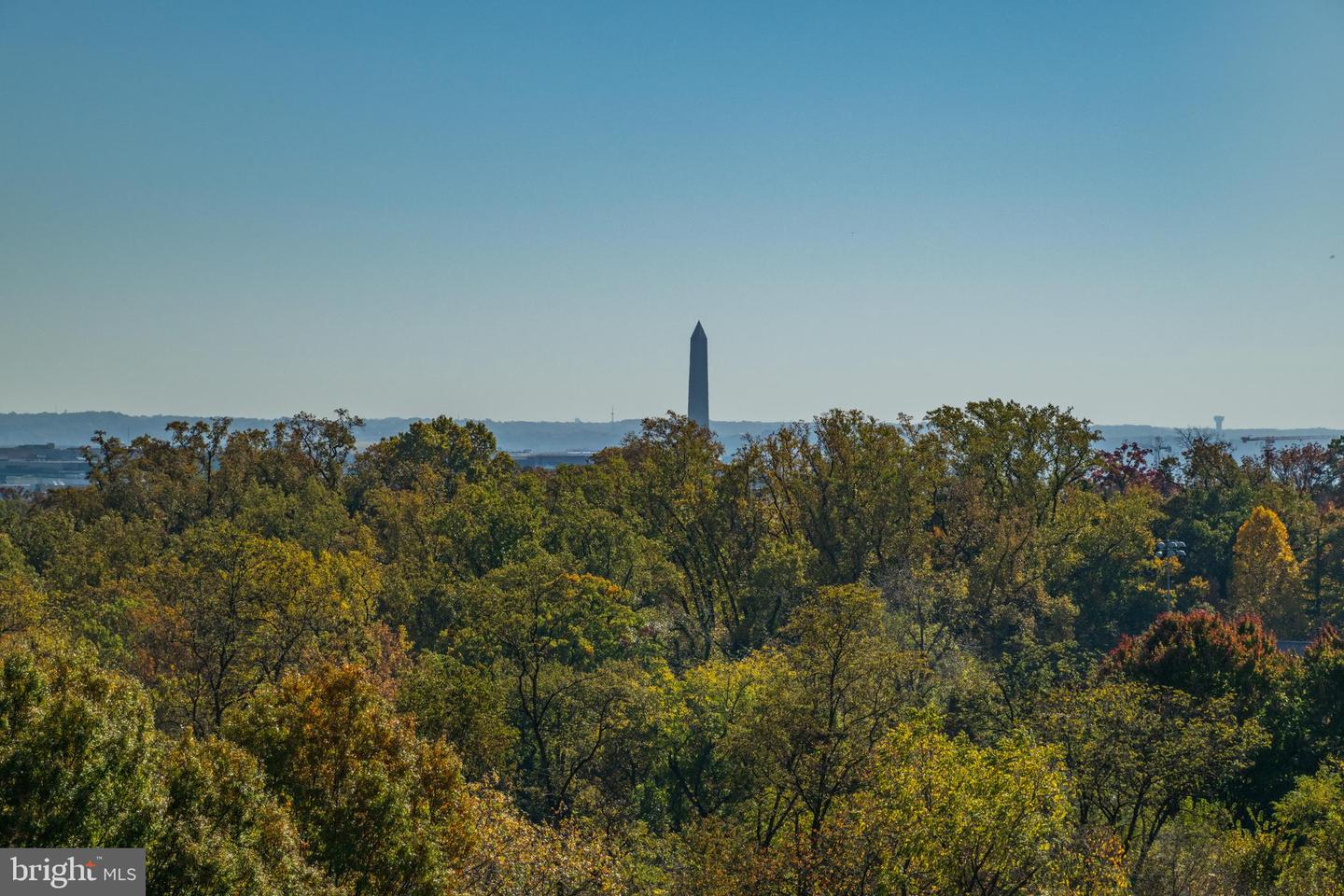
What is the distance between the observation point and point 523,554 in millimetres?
45312

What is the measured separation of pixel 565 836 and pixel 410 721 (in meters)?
4.90

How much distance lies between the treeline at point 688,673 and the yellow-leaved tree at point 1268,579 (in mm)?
183

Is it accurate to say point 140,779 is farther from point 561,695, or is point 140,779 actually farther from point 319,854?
point 561,695

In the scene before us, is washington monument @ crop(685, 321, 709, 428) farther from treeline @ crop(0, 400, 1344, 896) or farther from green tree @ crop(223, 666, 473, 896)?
green tree @ crop(223, 666, 473, 896)

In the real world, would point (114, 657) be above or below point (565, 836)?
above

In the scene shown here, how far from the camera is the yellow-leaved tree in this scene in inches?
1922

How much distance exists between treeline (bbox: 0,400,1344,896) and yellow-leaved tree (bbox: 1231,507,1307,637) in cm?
18

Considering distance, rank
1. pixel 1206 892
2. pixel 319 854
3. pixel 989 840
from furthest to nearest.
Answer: pixel 1206 892 → pixel 989 840 → pixel 319 854

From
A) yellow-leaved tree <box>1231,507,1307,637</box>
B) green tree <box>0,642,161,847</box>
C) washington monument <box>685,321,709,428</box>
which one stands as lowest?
yellow-leaved tree <box>1231,507,1307,637</box>

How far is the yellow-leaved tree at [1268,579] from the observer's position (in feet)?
160

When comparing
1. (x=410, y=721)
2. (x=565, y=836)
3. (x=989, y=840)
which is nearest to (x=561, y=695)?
(x=565, y=836)

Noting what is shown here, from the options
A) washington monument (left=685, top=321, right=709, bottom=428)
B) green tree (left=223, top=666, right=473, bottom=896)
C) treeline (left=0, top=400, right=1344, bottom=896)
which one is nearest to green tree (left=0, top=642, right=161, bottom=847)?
treeline (left=0, top=400, right=1344, bottom=896)

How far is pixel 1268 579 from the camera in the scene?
48.9 metres

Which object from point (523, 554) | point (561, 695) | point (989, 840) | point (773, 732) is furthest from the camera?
point (523, 554)
